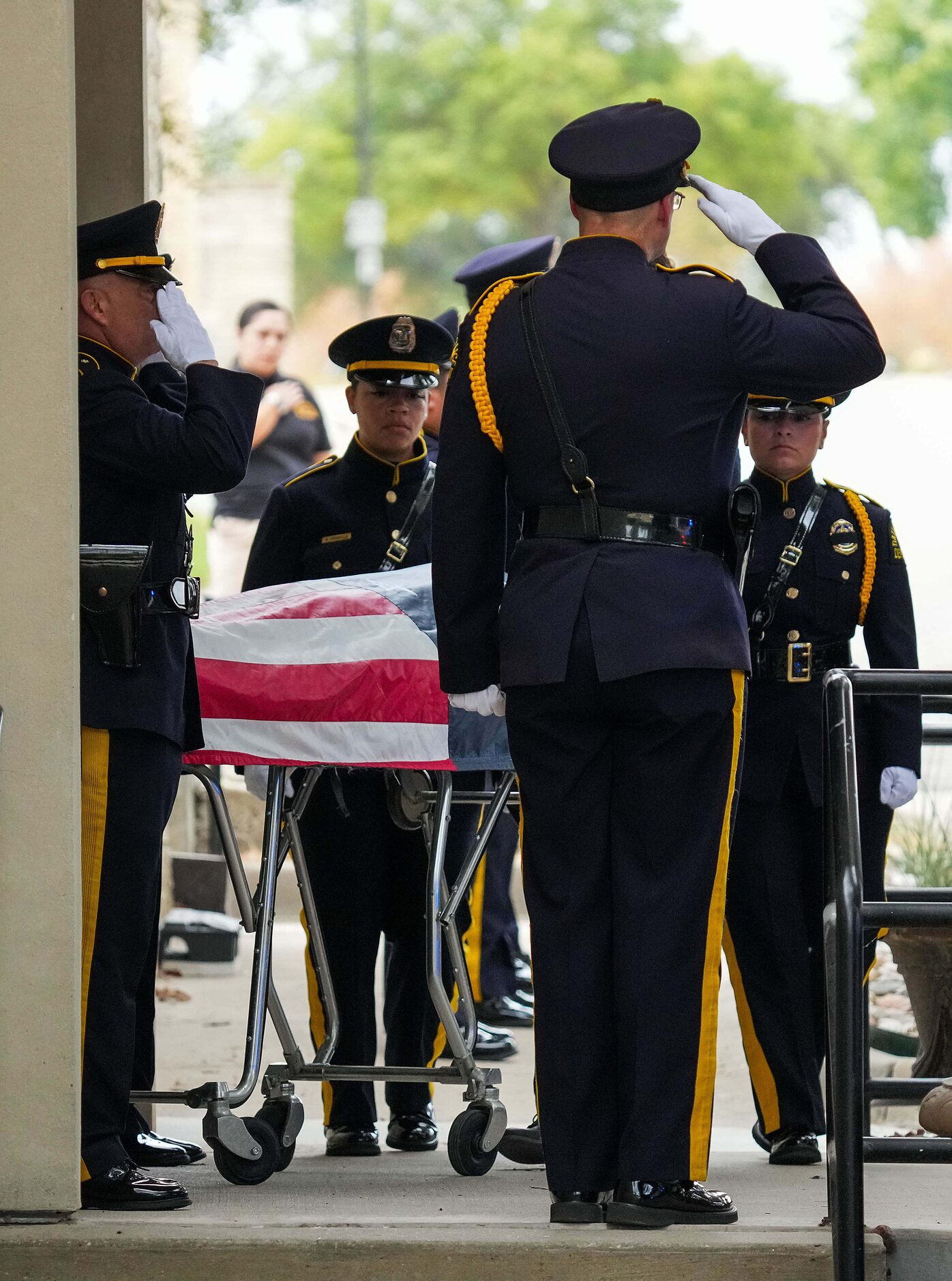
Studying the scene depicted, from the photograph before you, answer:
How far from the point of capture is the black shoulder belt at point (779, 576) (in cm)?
443

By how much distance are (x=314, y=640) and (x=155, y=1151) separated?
1.08 m

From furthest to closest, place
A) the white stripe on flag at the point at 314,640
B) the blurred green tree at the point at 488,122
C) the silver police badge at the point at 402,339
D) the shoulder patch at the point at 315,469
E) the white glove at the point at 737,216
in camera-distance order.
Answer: the blurred green tree at the point at 488,122 < the shoulder patch at the point at 315,469 < the silver police badge at the point at 402,339 < the white stripe on flag at the point at 314,640 < the white glove at the point at 737,216

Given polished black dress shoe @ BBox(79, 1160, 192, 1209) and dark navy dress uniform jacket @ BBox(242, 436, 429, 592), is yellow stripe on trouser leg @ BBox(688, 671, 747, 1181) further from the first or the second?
dark navy dress uniform jacket @ BBox(242, 436, 429, 592)

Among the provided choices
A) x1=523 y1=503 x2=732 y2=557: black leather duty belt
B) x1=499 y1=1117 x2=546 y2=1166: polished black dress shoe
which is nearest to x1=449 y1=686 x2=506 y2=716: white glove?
x1=523 y1=503 x2=732 y2=557: black leather duty belt

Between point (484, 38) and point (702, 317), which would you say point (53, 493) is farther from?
point (484, 38)

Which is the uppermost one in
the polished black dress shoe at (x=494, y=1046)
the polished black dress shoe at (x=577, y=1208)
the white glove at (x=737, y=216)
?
the white glove at (x=737, y=216)

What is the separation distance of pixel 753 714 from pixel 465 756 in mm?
910

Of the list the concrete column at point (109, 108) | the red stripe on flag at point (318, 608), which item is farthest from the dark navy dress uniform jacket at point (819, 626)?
the concrete column at point (109, 108)

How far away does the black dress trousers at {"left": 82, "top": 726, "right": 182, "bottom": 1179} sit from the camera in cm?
338

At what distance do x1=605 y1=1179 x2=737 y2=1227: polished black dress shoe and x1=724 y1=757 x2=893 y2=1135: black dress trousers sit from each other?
4.11 feet

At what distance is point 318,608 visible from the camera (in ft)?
13.2

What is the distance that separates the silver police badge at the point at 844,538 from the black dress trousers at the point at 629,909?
1355 mm

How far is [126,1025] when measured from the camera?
344 cm

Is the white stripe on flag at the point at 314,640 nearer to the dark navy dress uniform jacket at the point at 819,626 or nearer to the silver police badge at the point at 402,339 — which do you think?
the dark navy dress uniform jacket at the point at 819,626
